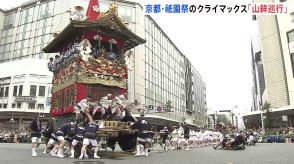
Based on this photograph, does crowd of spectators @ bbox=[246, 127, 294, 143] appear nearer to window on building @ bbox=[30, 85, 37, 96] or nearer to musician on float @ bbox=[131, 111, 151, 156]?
musician on float @ bbox=[131, 111, 151, 156]

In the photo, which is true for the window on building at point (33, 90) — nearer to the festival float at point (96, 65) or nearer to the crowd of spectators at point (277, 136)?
the festival float at point (96, 65)

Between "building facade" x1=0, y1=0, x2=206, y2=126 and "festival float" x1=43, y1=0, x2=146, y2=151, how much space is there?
3715cm

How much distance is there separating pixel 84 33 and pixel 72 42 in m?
1.56

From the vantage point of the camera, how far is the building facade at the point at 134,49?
60.0m

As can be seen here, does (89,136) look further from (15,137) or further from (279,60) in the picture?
(279,60)

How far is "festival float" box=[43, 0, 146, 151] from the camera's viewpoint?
15.7m

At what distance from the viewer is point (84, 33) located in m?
16.5

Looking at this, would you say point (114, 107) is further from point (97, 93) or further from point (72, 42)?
point (72, 42)

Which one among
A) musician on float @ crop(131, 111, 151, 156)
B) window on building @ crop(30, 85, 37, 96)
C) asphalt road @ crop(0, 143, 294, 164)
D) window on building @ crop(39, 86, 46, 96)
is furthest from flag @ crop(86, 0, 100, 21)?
window on building @ crop(30, 85, 37, 96)

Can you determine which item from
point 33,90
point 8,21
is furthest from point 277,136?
point 8,21

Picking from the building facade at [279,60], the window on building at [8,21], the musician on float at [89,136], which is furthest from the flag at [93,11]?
the window on building at [8,21]

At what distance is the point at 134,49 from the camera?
5897 cm

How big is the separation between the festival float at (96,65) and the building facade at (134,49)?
37.1m

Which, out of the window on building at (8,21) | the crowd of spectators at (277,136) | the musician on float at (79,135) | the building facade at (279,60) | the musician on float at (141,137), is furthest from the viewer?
the window on building at (8,21)
